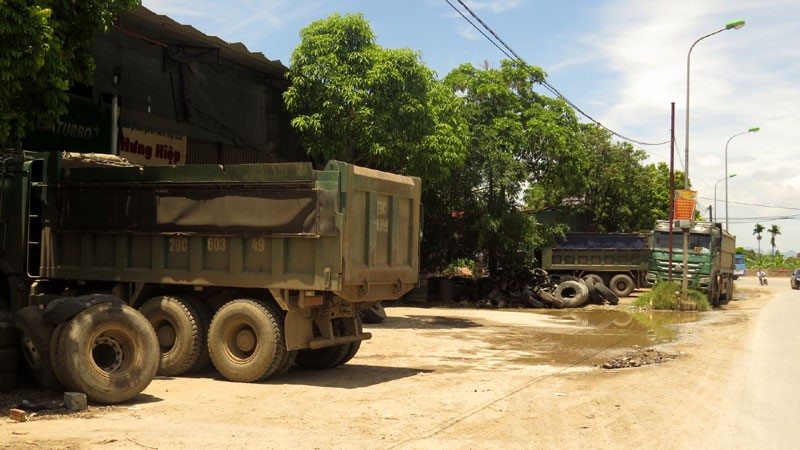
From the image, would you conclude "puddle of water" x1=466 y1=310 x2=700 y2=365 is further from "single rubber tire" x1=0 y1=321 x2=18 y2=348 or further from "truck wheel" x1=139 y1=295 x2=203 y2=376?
"single rubber tire" x1=0 y1=321 x2=18 y2=348

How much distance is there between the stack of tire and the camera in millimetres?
7969

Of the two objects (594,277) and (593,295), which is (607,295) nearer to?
(593,295)

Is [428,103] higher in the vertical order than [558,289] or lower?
higher

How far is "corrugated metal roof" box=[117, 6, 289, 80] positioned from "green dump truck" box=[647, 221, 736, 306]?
56.3ft

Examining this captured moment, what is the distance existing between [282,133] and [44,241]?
34.9 feet

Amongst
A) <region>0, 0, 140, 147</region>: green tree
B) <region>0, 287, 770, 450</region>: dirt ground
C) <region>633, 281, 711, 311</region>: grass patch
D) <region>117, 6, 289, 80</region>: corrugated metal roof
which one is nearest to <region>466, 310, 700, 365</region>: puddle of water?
<region>0, 287, 770, 450</region>: dirt ground

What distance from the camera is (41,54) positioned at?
28.0ft

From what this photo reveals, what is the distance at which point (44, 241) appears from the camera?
1120 centimetres

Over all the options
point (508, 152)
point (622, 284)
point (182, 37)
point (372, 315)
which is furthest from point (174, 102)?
point (622, 284)

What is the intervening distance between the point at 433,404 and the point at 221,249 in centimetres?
358

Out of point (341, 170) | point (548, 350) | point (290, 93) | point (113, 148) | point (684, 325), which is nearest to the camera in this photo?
point (341, 170)

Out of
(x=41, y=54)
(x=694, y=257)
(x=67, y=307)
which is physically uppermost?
(x=41, y=54)

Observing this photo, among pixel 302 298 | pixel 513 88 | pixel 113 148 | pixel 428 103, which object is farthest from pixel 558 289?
pixel 302 298

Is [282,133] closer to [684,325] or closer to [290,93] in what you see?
[290,93]
